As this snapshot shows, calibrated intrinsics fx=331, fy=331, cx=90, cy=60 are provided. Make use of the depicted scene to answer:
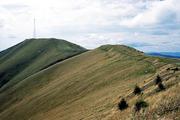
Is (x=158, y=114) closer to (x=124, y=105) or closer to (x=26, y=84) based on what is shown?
(x=124, y=105)

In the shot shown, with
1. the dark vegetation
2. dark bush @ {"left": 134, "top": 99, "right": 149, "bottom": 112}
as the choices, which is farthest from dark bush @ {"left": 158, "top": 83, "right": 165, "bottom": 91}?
dark bush @ {"left": 134, "top": 99, "right": 149, "bottom": 112}

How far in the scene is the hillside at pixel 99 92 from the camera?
4745cm

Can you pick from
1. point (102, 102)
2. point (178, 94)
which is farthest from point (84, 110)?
point (178, 94)

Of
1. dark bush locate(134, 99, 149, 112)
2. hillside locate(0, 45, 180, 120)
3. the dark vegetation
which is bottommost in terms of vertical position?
hillside locate(0, 45, 180, 120)

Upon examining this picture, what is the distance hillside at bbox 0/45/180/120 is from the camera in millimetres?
47447

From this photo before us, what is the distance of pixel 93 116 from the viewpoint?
53156 millimetres

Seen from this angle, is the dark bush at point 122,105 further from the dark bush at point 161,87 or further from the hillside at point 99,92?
the dark bush at point 161,87

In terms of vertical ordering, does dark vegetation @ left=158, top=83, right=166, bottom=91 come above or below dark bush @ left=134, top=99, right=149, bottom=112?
above

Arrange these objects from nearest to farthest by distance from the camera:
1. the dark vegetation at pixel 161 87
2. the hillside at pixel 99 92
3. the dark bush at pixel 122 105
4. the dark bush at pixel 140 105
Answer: the dark bush at pixel 140 105 < the dark vegetation at pixel 161 87 < the hillside at pixel 99 92 < the dark bush at pixel 122 105

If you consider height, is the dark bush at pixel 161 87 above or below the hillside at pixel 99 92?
above

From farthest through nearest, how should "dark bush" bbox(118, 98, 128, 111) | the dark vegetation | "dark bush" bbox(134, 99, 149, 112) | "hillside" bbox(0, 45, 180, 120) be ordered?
"dark bush" bbox(118, 98, 128, 111), "hillside" bbox(0, 45, 180, 120), the dark vegetation, "dark bush" bbox(134, 99, 149, 112)

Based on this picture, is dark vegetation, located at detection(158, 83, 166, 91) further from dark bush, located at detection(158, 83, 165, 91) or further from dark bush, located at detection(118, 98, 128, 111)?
dark bush, located at detection(118, 98, 128, 111)

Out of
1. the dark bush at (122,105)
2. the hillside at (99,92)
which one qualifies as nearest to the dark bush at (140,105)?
the hillside at (99,92)

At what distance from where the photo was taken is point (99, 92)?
245 feet
